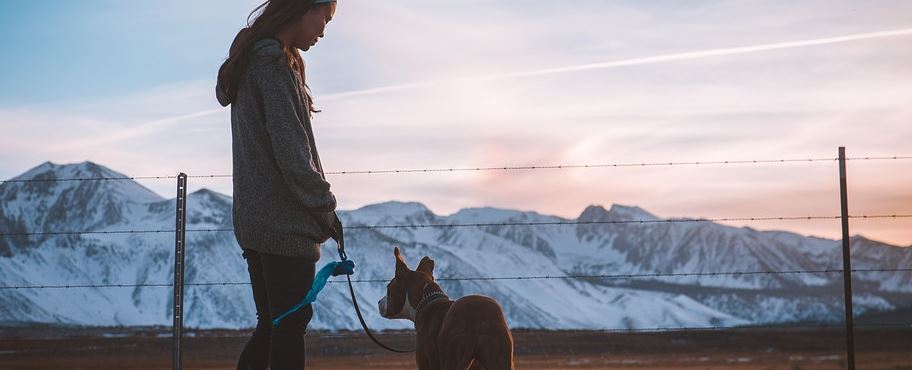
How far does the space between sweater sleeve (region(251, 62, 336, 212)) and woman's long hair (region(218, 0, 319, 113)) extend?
0.13 meters

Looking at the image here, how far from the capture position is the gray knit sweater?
4.82 m

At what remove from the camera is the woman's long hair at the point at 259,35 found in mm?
5004

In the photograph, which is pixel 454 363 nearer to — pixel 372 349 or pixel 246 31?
pixel 246 31

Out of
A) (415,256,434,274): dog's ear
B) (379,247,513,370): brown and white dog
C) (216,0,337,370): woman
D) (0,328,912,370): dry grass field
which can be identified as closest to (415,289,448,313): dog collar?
(379,247,513,370): brown and white dog

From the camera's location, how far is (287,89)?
491 cm

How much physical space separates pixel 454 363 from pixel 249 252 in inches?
91.5

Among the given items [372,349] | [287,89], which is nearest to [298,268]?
[287,89]

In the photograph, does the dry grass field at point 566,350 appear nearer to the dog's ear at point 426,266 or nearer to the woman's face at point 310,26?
the dog's ear at point 426,266

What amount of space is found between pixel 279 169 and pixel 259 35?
57 centimetres

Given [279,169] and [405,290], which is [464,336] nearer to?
[405,290]

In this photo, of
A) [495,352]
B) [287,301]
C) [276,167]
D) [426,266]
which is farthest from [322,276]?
[426,266]

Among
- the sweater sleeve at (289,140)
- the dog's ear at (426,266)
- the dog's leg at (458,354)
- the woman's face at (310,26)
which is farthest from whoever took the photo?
the dog's ear at (426,266)

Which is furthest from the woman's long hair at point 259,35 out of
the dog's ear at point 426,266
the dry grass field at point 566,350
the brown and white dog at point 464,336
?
the dry grass field at point 566,350

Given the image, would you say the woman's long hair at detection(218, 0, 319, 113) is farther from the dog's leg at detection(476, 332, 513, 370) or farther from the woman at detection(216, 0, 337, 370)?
the dog's leg at detection(476, 332, 513, 370)
